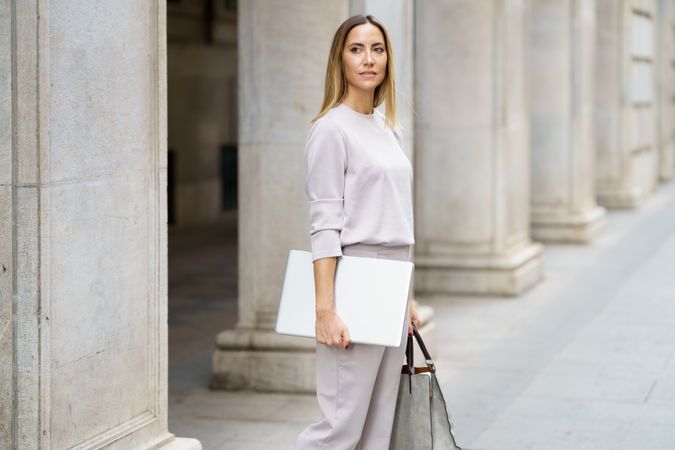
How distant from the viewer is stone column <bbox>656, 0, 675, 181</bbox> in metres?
27.3

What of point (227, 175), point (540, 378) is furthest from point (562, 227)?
point (540, 378)

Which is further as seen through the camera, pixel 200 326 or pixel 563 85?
pixel 563 85

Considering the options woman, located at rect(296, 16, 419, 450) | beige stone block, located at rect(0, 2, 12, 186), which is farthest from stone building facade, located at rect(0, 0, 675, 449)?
woman, located at rect(296, 16, 419, 450)

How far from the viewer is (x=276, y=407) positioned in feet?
24.7

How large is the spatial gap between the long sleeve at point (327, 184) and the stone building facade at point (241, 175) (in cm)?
106

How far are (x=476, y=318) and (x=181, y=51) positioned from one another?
10594 millimetres

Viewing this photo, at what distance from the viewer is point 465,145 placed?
11.9 m

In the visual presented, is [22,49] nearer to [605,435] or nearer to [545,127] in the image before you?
[605,435]

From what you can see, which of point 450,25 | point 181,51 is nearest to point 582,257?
point 450,25

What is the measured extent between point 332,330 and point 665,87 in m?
25.9

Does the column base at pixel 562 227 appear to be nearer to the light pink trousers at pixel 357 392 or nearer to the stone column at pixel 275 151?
the stone column at pixel 275 151

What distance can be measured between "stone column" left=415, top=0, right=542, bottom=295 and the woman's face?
24.7ft

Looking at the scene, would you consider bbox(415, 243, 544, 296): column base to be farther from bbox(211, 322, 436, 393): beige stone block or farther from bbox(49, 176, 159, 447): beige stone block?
bbox(49, 176, 159, 447): beige stone block

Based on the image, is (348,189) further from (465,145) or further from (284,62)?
(465,145)
